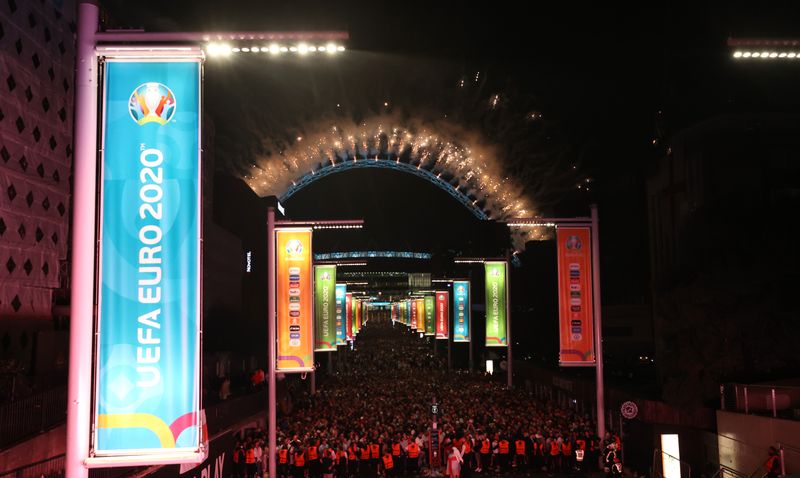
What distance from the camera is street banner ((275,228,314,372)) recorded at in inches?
801

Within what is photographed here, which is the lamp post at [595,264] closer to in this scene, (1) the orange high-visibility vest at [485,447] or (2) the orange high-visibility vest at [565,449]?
(2) the orange high-visibility vest at [565,449]

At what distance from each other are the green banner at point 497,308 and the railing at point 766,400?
14.2 m

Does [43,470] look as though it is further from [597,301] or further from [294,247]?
[597,301]

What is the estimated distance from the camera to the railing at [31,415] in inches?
533

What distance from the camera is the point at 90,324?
6297 mm

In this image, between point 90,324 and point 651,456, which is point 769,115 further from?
point 90,324

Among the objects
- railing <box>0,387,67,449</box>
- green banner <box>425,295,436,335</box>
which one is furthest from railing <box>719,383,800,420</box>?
green banner <box>425,295,436,335</box>

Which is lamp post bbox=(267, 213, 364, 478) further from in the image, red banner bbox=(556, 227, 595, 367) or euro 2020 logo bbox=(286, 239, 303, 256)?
red banner bbox=(556, 227, 595, 367)

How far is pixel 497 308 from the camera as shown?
112 feet

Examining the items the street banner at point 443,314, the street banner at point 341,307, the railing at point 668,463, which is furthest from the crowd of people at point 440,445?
the street banner at point 443,314

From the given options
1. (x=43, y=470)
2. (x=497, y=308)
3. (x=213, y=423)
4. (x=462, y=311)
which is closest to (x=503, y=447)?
(x=213, y=423)

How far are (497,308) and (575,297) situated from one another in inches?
548

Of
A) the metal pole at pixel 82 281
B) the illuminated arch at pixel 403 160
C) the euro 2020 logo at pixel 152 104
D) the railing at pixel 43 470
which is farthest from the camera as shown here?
the illuminated arch at pixel 403 160

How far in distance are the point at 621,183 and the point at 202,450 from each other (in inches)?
1724
